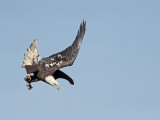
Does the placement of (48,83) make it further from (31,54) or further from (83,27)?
(83,27)

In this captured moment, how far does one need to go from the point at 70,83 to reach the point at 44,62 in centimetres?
193

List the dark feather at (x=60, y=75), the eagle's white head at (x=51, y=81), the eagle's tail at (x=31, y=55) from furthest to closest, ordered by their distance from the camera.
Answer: the dark feather at (x=60, y=75) < the eagle's tail at (x=31, y=55) < the eagle's white head at (x=51, y=81)

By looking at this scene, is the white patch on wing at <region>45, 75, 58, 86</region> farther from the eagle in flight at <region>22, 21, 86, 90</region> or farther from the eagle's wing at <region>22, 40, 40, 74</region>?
the eagle's wing at <region>22, 40, 40, 74</region>

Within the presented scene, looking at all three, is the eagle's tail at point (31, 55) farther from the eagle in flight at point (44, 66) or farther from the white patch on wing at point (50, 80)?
the white patch on wing at point (50, 80)

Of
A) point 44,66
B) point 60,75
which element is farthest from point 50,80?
point 60,75

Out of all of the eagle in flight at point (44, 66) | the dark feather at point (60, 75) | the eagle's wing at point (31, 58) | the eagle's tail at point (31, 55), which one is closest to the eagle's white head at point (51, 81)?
the eagle in flight at point (44, 66)

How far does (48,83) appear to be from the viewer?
72.3ft

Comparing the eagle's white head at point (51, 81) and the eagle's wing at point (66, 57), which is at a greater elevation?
the eagle's wing at point (66, 57)

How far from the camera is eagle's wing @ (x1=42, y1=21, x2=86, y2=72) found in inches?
900

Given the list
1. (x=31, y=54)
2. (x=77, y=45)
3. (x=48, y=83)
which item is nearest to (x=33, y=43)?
(x=31, y=54)

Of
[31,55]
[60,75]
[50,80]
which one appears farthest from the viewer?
[60,75]

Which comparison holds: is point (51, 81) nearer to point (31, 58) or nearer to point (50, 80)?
point (50, 80)

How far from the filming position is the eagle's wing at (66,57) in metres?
22.9

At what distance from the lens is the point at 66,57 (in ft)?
78.4
